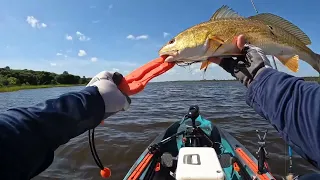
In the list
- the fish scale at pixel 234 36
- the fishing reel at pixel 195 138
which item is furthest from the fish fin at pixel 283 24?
the fishing reel at pixel 195 138

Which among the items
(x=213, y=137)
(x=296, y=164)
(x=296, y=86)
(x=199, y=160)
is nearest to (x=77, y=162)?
(x=213, y=137)

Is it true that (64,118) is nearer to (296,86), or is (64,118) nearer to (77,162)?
(296,86)

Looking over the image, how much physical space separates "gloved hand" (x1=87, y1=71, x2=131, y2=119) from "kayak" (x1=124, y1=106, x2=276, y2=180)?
63.6 inches

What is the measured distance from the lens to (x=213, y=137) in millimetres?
6570

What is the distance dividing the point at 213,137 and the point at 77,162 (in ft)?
17.9

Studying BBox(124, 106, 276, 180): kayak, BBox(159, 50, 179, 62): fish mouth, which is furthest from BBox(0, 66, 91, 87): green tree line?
BBox(159, 50, 179, 62): fish mouth

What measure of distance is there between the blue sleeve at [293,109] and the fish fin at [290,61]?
121cm

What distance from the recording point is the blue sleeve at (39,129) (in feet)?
3.40

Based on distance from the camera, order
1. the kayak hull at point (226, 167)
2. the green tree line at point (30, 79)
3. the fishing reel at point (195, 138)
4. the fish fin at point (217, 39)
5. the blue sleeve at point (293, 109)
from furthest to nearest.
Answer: the green tree line at point (30, 79), the fishing reel at point (195, 138), the kayak hull at point (226, 167), the fish fin at point (217, 39), the blue sleeve at point (293, 109)

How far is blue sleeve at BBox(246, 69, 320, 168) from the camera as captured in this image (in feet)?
3.75

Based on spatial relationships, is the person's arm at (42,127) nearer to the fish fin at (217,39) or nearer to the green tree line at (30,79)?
the fish fin at (217,39)

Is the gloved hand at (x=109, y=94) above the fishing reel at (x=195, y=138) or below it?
above

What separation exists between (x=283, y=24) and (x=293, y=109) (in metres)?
1.79

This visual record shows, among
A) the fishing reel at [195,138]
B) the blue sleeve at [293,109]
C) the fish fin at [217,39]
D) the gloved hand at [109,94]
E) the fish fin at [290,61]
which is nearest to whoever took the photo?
the blue sleeve at [293,109]
